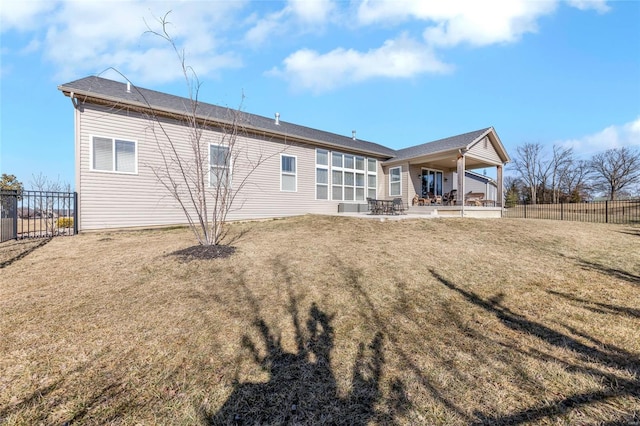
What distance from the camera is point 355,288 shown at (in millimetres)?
4008

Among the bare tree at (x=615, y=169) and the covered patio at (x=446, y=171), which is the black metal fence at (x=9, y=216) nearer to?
the covered patio at (x=446, y=171)

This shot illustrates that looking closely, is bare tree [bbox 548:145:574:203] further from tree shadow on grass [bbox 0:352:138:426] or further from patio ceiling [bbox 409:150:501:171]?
tree shadow on grass [bbox 0:352:138:426]

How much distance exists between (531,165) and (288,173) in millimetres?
41813

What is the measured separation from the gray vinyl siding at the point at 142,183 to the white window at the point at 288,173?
0.23m

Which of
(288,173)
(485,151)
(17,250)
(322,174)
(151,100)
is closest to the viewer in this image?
(17,250)

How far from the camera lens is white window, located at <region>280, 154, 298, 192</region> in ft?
40.8

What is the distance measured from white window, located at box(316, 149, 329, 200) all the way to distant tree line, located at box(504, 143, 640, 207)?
27895mm

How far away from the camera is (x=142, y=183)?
30.7ft

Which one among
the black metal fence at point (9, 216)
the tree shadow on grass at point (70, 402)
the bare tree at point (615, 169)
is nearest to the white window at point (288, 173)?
the black metal fence at point (9, 216)

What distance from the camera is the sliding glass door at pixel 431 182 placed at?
638 inches

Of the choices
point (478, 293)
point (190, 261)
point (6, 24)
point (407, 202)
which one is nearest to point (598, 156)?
point (407, 202)

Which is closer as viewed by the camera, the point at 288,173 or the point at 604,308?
the point at 604,308

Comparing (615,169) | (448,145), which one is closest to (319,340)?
(448,145)

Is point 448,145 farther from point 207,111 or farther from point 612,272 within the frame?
point 207,111
